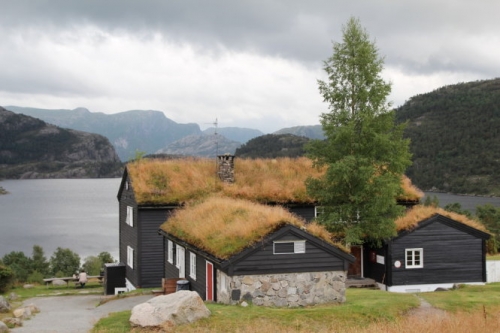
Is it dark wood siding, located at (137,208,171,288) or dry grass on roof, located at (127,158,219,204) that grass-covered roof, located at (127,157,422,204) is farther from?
dark wood siding, located at (137,208,171,288)

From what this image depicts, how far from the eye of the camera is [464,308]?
22516mm

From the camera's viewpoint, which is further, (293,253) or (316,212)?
(316,212)

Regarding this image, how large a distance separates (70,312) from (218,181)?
12.5m

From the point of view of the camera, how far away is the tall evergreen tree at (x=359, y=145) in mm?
30036

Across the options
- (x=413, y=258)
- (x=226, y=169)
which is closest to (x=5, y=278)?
(x=226, y=169)

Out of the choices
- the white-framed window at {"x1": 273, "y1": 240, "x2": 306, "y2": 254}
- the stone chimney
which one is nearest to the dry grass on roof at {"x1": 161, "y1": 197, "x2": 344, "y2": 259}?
the white-framed window at {"x1": 273, "y1": 240, "x2": 306, "y2": 254}

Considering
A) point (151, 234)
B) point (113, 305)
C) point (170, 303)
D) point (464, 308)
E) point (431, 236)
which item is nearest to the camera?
point (170, 303)

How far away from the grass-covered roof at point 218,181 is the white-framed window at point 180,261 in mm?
5879

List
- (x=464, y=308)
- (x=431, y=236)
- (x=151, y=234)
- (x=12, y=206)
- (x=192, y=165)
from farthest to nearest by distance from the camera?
(x=12, y=206), (x=192, y=165), (x=151, y=234), (x=431, y=236), (x=464, y=308)

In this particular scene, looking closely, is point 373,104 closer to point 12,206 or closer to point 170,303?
point 170,303

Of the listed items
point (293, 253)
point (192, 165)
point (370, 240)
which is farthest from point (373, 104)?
point (192, 165)

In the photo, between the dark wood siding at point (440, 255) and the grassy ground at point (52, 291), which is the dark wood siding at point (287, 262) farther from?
the grassy ground at point (52, 291)

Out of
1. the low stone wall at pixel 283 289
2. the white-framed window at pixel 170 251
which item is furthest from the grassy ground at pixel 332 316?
the white-framed window at pixel 170 251

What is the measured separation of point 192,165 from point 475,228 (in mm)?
18769
